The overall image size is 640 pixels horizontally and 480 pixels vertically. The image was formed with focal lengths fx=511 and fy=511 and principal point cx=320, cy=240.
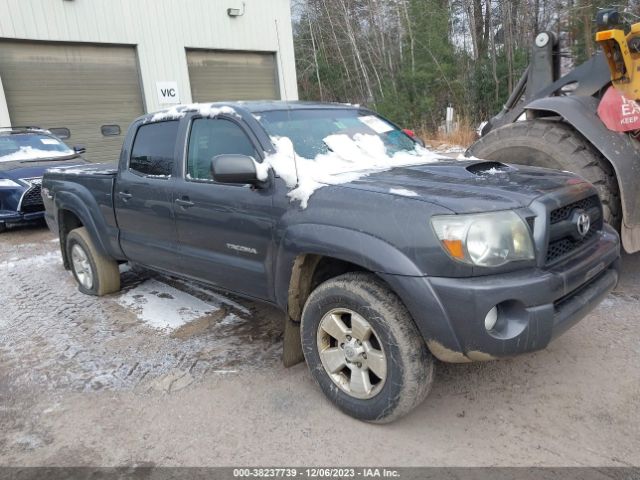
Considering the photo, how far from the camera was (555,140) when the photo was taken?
4.31 m

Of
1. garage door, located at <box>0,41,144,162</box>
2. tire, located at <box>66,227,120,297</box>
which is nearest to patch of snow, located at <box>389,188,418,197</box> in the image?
tire, located at <box>66,227,120,297</box>

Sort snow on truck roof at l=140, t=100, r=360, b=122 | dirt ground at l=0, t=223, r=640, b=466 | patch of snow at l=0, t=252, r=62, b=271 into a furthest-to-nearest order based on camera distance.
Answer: patch of snow at l=0, t=252, r=62, b=271 → snow on truck roof at l=140, t=100, r=360, b=122 → dirt ground at l=0, t=223, r=640, b=466

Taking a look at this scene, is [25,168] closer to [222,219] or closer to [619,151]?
[222,219]

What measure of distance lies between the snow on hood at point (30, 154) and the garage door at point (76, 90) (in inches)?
131

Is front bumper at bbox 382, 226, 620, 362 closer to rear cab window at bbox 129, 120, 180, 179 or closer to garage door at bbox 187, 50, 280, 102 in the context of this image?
rear cab window at bbox 129, 120, 180, 179

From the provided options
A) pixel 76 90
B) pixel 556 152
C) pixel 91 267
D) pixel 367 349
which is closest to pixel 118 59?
pixel 76 90

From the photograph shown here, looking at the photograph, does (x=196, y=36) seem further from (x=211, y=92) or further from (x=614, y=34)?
(x=614, y=34)

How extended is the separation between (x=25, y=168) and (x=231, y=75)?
27.9 feet

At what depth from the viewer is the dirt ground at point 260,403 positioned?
260 centimetres

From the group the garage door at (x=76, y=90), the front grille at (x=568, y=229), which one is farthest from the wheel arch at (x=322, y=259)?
the garage door at (x=76, y=90)

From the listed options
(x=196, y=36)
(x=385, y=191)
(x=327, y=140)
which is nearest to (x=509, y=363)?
(x=385, y=191)

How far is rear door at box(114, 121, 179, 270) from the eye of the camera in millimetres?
3893

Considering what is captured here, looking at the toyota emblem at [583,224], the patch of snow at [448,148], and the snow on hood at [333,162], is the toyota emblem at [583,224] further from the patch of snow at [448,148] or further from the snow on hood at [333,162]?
the patch of snow at [448,148]

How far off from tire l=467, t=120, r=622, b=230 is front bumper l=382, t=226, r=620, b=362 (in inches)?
74.9
